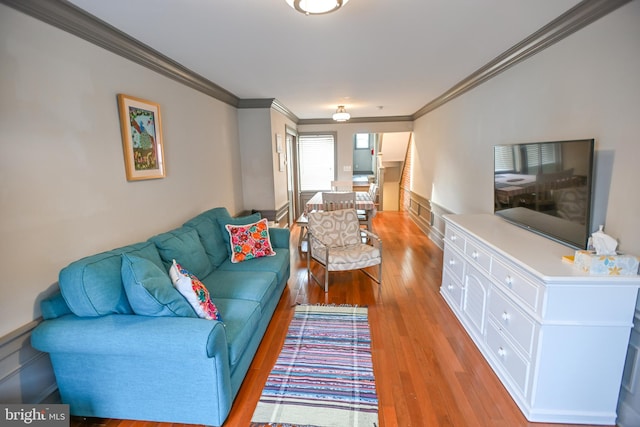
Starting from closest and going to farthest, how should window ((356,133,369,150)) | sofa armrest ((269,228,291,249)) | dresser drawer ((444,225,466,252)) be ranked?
dresser drawer ((444,225,466,252))
sofa armrest ((269,228,291,249))
window ((356,133,369,150))

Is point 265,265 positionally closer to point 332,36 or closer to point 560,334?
point 332,36

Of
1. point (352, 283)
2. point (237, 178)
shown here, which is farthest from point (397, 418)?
point (237, 178)

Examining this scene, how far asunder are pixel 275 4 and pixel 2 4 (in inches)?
52.0

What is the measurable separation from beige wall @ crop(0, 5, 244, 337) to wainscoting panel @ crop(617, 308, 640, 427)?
3.21 meters

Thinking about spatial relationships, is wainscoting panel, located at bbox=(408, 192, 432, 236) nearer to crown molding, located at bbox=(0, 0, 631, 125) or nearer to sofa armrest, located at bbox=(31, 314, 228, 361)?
crown molding, located at bbox=(0, 0, 631, 125)

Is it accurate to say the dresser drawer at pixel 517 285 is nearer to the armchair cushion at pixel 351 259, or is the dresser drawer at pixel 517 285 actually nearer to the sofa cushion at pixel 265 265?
the armchair cushion at pixel 351 259

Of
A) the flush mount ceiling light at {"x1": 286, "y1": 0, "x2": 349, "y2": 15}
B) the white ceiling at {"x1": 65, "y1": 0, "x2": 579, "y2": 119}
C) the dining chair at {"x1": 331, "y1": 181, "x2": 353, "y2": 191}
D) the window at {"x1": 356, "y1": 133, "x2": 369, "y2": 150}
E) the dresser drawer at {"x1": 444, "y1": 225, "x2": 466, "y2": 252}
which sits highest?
the window at {"x1": 356, "y1": 133, "x2": 369, "y2": 150}

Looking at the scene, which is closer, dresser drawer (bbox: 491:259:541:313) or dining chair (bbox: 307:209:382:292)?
dresser drawer (bbox: 491:259:541:313)

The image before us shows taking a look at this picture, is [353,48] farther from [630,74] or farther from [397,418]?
[397,418]

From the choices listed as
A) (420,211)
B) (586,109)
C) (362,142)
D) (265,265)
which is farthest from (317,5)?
(362,142)

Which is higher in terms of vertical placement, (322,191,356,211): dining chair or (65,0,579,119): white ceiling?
(65,0,579,119): white ceiling

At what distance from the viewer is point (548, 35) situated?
6.84 ft

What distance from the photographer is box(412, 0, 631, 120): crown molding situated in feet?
5.59

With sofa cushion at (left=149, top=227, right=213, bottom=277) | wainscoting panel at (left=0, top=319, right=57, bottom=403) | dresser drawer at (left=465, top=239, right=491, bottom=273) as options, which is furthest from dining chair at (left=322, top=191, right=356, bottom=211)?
wainscoting panel at (left=0, top=319, right=57, bottom=403)
